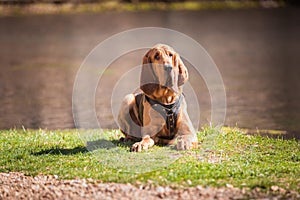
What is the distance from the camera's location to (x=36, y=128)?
12.2 meters

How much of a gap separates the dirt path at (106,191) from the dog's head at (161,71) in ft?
5.21

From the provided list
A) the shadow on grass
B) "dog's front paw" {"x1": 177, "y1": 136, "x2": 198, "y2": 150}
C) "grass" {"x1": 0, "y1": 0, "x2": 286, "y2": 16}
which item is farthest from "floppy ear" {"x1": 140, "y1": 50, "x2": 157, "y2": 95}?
"grass" {"x1": 0, "y1": 0, "x2": 286, "y2": 16}

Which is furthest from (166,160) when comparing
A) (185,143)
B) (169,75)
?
(169,75)

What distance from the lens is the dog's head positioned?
8.18 meters

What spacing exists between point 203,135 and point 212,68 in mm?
9984

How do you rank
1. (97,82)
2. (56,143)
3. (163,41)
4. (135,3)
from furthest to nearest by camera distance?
(135,3) → (163,41) → (97,82) → (56,143)

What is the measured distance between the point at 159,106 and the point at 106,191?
1.78 metres

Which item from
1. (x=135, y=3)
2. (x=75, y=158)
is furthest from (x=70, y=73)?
(x=135, y=3)

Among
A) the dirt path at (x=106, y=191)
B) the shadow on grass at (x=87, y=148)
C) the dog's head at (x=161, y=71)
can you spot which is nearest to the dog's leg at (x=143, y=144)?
the shadow on grass at (x=87, y=148)

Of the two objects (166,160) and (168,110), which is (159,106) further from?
(166,160)

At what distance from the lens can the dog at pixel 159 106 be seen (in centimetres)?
823

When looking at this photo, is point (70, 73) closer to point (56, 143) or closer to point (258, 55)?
point (258, 55)

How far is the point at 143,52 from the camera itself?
2345cm

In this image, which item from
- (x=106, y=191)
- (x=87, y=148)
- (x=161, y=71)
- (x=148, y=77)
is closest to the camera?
(x=106, y=191)
